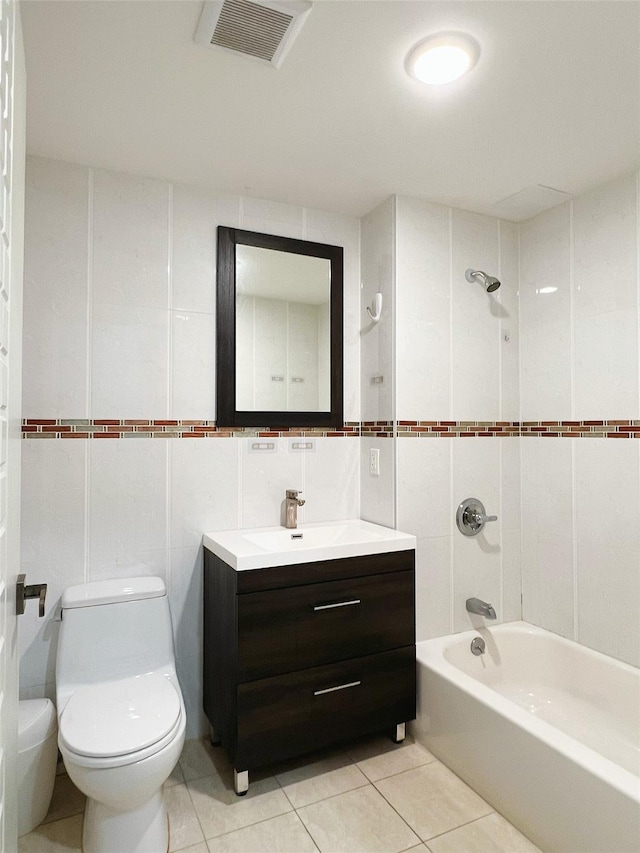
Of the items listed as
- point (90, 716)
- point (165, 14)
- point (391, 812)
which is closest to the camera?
point (165, 14)

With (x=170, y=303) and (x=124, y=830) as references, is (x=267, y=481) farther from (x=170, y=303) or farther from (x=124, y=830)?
(x=124, y=830)

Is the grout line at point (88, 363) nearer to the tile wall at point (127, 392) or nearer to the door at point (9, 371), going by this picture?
the tile wall at point (127, 392)

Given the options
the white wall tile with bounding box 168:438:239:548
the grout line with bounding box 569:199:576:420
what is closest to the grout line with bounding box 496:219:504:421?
the grout line with bounding box 569:199:576:420

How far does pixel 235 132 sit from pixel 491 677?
2570mm

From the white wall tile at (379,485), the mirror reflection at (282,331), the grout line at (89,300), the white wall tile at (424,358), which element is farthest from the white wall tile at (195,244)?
the white wall tile at (379,485)

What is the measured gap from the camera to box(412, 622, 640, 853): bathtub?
62.7 inches

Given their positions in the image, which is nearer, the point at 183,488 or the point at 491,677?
the point at 183,488

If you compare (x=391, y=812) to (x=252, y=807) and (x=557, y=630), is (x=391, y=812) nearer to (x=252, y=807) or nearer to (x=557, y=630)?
(x=252, y=807)

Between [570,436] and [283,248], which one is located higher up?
[283,248]

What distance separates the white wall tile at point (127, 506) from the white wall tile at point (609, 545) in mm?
1863

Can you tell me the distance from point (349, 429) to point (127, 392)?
3.50 ft

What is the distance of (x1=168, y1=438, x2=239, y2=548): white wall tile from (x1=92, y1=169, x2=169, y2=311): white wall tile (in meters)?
0.64

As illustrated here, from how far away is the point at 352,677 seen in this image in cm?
215

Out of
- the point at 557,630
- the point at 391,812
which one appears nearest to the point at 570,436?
the point at 557,630
